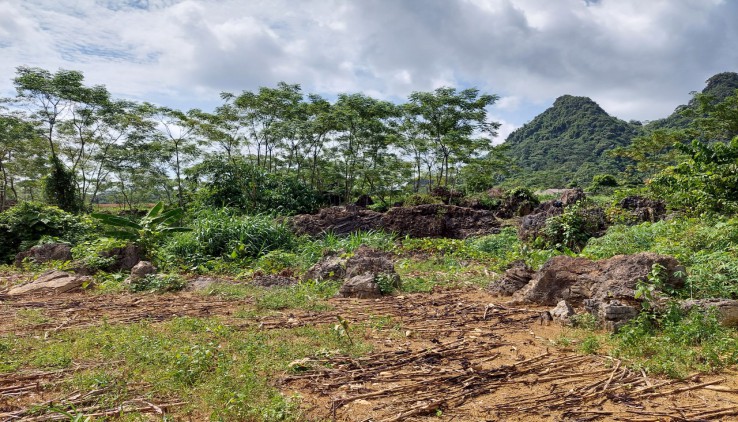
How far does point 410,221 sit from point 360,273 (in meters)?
6.46

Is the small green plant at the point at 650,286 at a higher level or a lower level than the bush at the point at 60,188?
lower

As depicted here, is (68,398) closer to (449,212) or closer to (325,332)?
(325,332)

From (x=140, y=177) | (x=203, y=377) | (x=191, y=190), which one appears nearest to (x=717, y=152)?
(x=203, y=377)

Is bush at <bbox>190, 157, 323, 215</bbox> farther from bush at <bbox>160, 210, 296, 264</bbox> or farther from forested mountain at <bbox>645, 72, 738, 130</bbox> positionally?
forested mountain at <bbox>645, 72, 738, 130</bbox>

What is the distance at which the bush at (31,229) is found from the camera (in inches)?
397

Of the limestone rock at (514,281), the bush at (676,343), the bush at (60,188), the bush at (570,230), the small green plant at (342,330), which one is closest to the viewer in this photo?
the bush at (676,343)

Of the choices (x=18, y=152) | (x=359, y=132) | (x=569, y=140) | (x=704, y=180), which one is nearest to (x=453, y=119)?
(x=359, y=132)

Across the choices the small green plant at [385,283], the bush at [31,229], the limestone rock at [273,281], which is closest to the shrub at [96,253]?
the bush at [31,229]

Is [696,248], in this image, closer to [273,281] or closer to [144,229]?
[273,281]

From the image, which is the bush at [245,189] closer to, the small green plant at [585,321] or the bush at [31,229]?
the bush at [31,229]

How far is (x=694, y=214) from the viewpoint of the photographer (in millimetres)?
8430

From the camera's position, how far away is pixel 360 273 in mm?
6402

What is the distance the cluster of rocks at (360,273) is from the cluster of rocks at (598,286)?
1.47 meters

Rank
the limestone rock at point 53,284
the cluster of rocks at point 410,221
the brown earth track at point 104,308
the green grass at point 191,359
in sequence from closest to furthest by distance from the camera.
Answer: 1. the green grass at point 191,359
2. the brown earth track at point 104,308
3. the limestone rock at point 53,284
4. the cluster of rocks at point 410,221
